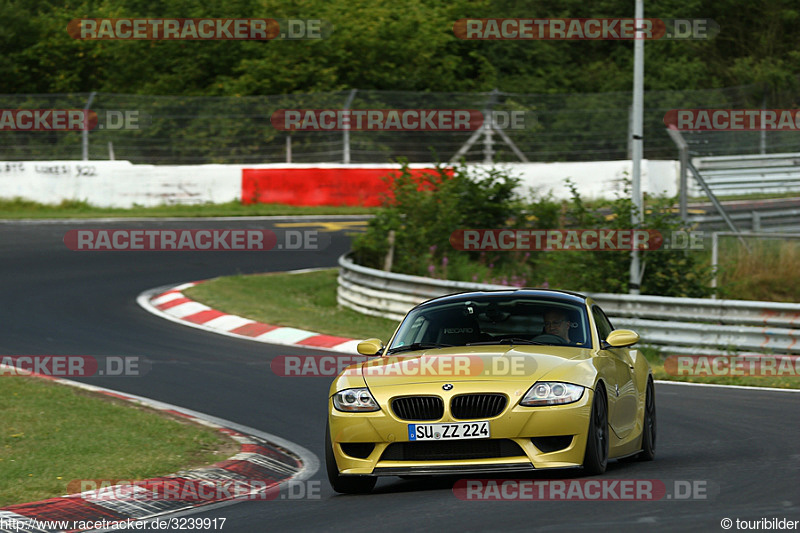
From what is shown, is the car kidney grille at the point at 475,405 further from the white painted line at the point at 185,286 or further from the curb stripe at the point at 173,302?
the white painted line at the point at 185,286

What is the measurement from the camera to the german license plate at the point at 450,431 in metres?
7.68

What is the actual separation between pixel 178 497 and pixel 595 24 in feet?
120

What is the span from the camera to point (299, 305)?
2005cm

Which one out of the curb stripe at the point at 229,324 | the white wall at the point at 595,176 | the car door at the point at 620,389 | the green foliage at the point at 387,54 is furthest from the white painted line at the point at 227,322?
the green foliage at the point at 387,54

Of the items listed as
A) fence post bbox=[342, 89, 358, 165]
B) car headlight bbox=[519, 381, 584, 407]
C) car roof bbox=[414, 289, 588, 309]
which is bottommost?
car headlight bbox=[519, 381, 584, 407]

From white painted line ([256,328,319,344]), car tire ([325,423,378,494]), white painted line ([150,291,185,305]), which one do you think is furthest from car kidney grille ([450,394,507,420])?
white painted line ([150,291,185,305])

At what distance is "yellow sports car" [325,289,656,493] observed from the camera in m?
7.70

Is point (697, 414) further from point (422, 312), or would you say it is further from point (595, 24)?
point (595, 24)

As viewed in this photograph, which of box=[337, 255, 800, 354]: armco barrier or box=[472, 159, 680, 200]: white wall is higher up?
box=[472, 159, 680, 200]: white wall

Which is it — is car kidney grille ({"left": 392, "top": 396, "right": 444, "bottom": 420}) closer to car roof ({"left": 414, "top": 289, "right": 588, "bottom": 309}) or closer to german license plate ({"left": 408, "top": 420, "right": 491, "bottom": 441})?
german license plate ({"left": 408, "top": 420, "right": 491, "bottom": 441})

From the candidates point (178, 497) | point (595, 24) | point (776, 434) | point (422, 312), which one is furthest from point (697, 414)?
point (595, 24)

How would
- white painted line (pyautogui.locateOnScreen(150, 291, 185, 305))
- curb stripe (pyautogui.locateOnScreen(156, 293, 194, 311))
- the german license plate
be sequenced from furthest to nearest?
Answer: white painted line (pyautogui.locateOnScreen(150, 291, 185, 305)) < curb stripe (pyautogui.locateOnScreen(156, 293, 194, 311)) < the german license plate

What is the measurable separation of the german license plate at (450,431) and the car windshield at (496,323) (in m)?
1.12

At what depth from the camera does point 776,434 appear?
1011 cm
